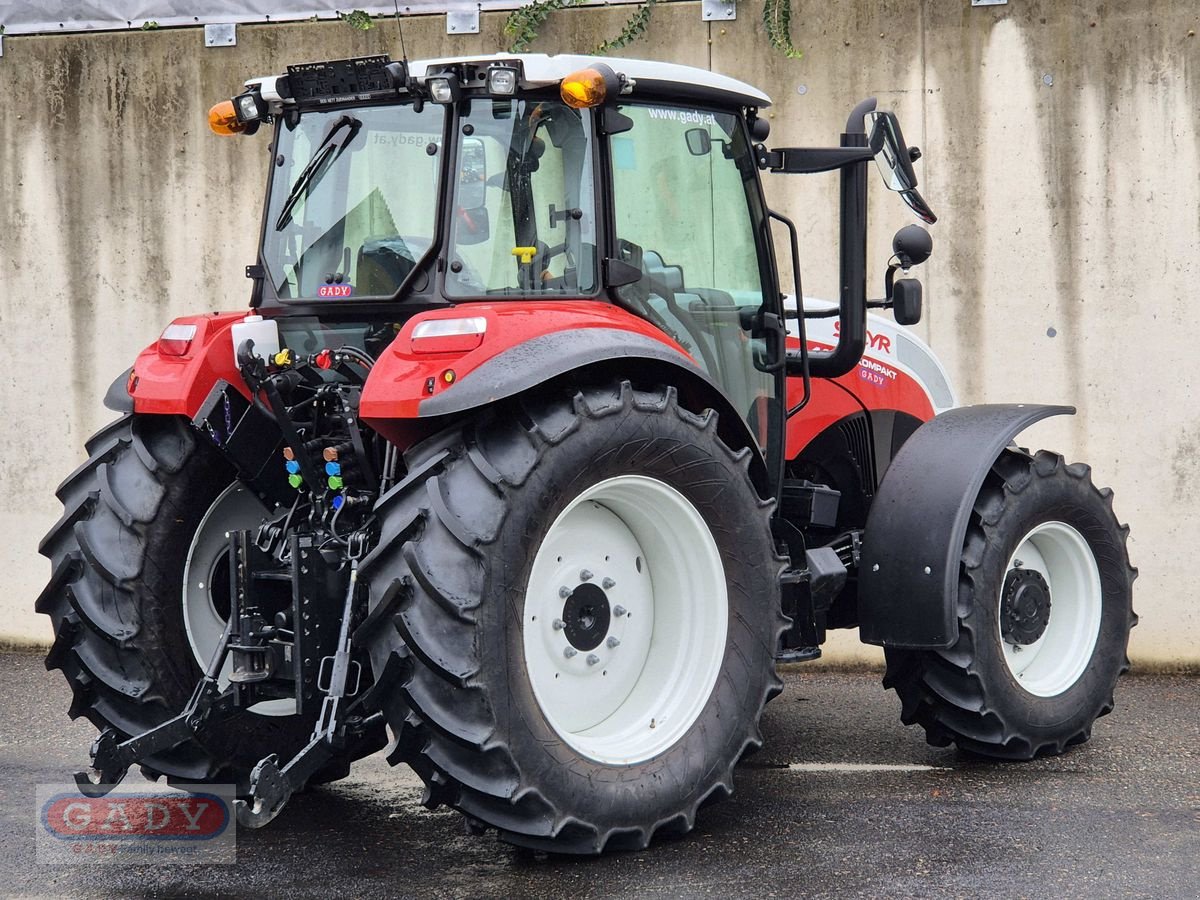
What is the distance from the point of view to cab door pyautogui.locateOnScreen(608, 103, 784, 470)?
4.50 meters

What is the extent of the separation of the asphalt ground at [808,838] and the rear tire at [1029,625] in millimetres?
176

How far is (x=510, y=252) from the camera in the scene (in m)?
4.18

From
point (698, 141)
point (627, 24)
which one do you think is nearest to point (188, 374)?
point (698, 141)

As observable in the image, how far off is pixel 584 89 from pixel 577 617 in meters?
1.47

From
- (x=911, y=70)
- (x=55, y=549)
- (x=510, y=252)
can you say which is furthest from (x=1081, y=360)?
(x=55, y=549)

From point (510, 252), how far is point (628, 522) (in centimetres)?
86

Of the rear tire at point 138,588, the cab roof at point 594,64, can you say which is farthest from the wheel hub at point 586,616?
the cab roof at point 594,64

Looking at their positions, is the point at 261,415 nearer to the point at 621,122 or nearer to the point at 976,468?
the point at 621,122

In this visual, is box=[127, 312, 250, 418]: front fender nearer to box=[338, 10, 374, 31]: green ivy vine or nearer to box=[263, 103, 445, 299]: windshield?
box=[263, 103, 445, 299]: windshield

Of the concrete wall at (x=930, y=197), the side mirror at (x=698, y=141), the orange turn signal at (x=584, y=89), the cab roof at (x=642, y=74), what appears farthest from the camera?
the concrete wall at (x=930, y=197)

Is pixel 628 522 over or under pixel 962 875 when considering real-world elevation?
over

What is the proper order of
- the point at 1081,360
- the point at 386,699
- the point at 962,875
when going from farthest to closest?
the point at 1081,360 < the point at 962,875 < the point at 386,699

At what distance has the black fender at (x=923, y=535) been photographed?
4.81 m

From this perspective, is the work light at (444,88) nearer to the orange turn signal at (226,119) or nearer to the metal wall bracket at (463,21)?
the orange turn signal at (226,119)
